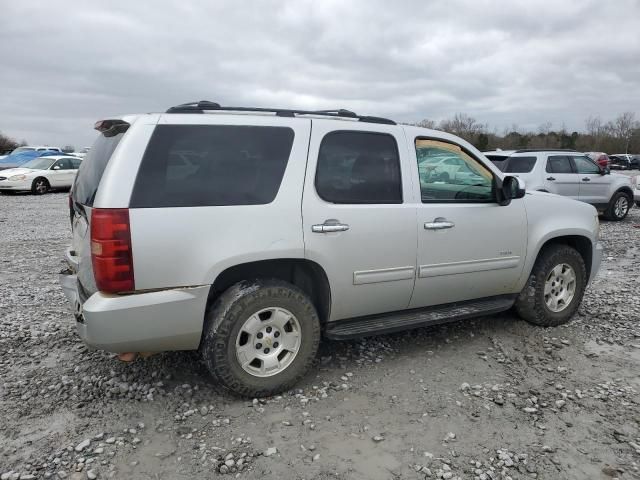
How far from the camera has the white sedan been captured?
18.1 metres

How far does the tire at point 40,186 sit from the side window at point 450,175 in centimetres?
1864

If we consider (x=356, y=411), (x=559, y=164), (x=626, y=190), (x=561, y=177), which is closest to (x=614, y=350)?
(x=356, y=411)

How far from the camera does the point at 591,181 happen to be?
1195cm

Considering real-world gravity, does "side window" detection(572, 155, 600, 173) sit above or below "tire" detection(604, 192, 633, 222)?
above

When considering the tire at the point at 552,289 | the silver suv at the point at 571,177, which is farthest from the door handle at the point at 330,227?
the silver suv at the point at 571,177

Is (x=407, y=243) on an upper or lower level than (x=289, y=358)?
upper

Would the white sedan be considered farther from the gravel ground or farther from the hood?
the gravel ground

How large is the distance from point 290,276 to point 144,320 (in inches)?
41.8

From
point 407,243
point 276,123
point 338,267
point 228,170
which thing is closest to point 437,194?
point 407,243

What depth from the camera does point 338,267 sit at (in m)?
3.44

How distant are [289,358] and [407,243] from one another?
3.97ft

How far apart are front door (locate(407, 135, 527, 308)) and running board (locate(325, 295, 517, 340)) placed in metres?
0.07

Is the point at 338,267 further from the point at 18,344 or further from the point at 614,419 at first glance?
the point at 18,344

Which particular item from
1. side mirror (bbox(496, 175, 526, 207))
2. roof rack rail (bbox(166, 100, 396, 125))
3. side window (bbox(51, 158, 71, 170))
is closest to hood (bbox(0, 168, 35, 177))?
side window (bbox(51, 158, 71, 170))
